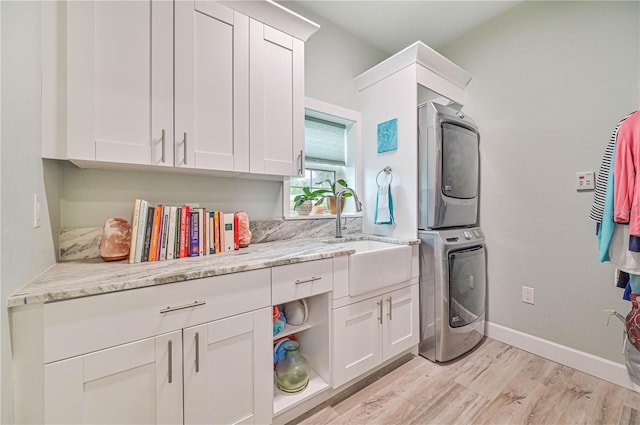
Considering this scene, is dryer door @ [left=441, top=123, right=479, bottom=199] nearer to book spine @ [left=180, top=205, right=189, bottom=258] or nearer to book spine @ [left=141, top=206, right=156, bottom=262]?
book spine @ [left=180, top=205, right=189, bottom=258]

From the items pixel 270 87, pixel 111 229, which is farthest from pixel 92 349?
pixel 270 87

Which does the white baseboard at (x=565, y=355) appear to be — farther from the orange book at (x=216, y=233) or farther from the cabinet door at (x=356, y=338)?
the orange book at (x=216, y=233)

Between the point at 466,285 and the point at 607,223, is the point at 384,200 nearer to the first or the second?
the point at 466,285

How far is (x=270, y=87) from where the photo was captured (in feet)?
5.15

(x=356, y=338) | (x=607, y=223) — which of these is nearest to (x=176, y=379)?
(x=356, y=338)

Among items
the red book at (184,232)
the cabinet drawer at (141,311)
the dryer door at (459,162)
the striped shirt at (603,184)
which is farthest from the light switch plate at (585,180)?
the red book at (184,232)

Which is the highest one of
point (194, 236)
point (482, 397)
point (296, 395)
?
point (194, 236)

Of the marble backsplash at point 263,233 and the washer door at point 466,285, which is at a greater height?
the marble backsplash at point 263,233

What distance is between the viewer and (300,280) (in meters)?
1.33

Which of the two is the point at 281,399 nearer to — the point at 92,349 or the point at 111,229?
the point at 92,349

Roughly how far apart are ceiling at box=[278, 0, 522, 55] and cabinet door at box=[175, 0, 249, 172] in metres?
0.89

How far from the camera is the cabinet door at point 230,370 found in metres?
1.03

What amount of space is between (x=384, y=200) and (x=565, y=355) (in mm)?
1696

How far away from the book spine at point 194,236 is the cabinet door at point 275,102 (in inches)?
16.5
